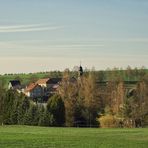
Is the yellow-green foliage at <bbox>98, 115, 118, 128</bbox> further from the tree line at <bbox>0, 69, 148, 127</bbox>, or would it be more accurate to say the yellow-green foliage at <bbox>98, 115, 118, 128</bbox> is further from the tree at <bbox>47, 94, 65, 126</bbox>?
the tree at <bbox>47, 94, 65, 126</bbox>

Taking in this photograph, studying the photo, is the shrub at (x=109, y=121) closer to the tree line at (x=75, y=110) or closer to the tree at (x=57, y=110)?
the tree line at (x=75, y=110)

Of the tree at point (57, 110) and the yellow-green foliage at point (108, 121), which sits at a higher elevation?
the tree at point (57, 110)

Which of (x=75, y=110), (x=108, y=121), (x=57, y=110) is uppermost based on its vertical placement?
(x=75, y=110)

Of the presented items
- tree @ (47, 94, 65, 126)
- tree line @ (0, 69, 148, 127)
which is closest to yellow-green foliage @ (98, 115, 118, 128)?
tree line @ (0, 69, 148, 127)

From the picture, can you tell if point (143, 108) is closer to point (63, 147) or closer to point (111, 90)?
point (111, 90)

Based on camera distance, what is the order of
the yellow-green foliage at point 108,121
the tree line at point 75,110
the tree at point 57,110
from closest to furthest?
the tree line at point 75,110 → the yellow-green foliage at point 108,121 → the tree at point 57,110

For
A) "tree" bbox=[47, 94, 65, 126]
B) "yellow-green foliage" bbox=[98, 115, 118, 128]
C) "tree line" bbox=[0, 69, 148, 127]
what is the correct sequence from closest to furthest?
"tree line" bbox=[0, 69, 148, 127] → "yellow-green foliage" bbox=[98, 115, 118, 128] → "tree" bbox=[47, 94, 65, 126]

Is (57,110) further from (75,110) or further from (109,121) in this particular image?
(109,121)

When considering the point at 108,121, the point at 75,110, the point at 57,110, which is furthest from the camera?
the point at 75,110

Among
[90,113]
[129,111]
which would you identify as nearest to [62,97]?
[90,113]

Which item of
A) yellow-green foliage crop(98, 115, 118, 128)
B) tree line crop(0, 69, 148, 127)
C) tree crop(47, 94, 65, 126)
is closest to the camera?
tree line crop(0, 69, 148, 127)

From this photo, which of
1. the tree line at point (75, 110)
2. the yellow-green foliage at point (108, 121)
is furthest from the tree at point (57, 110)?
the yellow-green foliage at point (108, 121)

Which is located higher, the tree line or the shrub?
the tree line

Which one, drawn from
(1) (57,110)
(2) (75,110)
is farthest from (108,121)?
(1) (57,110)
